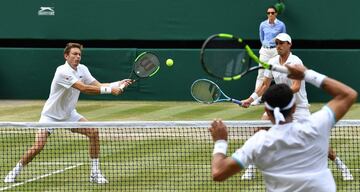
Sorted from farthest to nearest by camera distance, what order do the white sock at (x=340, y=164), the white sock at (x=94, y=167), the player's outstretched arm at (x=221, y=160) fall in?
the white sock at (x=94, y=167) < the white sock at (x=340, y=164) < the player's outstretched arm at (x=221, y=160)

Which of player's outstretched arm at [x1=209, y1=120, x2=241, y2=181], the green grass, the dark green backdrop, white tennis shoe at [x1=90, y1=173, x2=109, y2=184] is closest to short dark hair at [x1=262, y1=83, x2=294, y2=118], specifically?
player's outstretched arm at [x1=209, y1=120, x2=241, y2=181]

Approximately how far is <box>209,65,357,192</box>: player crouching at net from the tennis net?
12.6ft

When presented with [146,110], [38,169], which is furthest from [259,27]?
[38,169]

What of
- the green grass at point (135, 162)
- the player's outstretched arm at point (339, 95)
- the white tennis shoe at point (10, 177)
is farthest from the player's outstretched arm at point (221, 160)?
the white tennis shoe at point (10, 177)

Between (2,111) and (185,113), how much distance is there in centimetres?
400

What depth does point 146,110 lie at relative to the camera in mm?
19125

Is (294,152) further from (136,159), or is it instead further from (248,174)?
(136,159)

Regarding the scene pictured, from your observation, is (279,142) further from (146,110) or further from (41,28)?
(41,28)

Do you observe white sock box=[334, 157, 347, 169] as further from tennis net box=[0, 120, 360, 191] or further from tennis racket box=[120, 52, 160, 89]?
tennis racket box=[120, 52, 160, 89]

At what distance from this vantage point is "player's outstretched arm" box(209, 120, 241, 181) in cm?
584

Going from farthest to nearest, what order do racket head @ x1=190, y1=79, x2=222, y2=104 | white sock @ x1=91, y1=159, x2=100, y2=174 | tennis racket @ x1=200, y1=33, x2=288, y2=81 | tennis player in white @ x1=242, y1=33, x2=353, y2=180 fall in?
racket head @ x1=190, y1=79, x2=222, y2=104 < white sock @ x1=91, y1=159, x2=100, y2=174 < tennis player in white @ x1=242, y1=33, x2=353, y2=180 < tennis racket @ x1=200, y1=33, x2=288, y2=81

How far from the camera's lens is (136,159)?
494 inches

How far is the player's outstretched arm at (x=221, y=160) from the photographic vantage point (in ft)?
19.2

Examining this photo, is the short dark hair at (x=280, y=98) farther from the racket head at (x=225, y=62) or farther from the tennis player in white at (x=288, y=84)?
the tennis player in white at (x=288, y=84)
